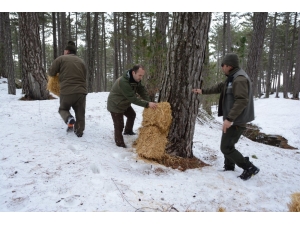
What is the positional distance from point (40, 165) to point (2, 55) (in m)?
18.4

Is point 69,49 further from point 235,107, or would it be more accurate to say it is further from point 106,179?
point 235,107

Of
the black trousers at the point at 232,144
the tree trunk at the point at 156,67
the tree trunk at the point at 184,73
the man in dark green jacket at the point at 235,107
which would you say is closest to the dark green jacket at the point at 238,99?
the man in dark green jacket at the point at 235,107

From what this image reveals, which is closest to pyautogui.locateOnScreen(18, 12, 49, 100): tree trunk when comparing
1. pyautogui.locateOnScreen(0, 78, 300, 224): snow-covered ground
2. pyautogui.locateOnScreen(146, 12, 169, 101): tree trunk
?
pyautogui.locateOnScreen(0, 78, 300, 224): snow-covered ground

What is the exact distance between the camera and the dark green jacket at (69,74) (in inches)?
168

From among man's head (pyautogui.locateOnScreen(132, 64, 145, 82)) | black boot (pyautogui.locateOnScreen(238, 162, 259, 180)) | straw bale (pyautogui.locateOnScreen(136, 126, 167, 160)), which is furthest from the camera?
man's head (pyautogui.locateOnScreen(132, 64, 145, 82))

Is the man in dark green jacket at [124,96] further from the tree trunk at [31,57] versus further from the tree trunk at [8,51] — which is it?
the tree trunk at [8,51]

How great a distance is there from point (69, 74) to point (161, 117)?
7.23ft

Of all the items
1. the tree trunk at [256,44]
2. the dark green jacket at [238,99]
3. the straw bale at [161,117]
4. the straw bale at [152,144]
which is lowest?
the straw bale at [152,144]

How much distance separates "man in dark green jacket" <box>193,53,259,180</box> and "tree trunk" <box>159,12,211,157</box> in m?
0.28

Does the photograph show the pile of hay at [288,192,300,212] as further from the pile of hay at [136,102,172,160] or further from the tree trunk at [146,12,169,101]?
the tree trunk at [146,12,169,101]

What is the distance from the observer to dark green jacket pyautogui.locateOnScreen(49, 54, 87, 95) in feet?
14.0

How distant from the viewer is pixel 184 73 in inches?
139

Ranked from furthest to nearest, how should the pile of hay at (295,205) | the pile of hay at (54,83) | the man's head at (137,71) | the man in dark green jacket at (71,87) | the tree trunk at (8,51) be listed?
the tree trunk at (8,51) → the pile of hay at (54,83) → the man in dark green jacket at (71,87) → the man's head at (137,71) → the pile of hay at (295,205)

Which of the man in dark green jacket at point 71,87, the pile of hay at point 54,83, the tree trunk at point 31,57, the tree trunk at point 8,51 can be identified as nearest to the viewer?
the man in dark green jacket at point 71,87
